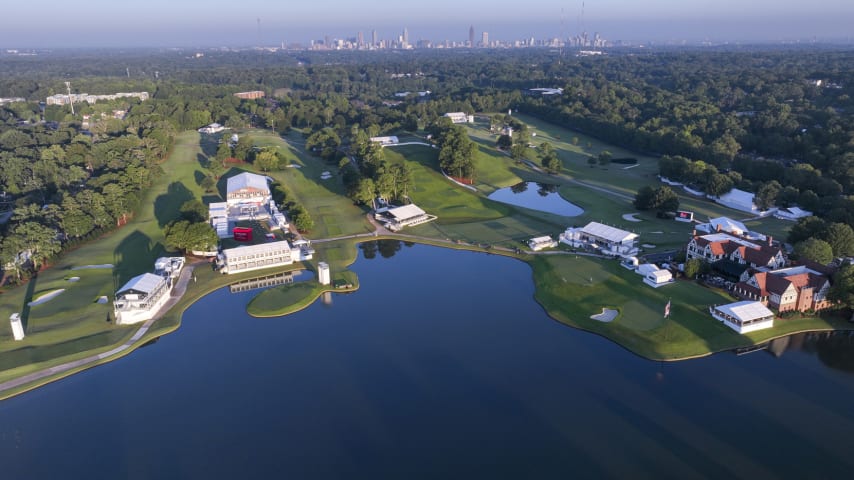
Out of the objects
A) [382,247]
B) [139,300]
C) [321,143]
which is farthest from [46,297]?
[321,143]

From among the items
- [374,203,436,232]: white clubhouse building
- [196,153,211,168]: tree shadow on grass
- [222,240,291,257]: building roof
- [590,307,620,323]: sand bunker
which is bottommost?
[590,307,620,323]: sand bunker

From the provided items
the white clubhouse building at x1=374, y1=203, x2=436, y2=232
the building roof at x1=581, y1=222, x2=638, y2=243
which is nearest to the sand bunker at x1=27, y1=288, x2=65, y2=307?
the white clubhouse building at x1=374, y1=203, x2=436, y2=232

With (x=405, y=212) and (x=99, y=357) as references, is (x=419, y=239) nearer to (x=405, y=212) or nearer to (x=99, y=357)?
(x=405, y=212)

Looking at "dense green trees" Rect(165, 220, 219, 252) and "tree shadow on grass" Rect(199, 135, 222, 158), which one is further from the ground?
"tree shadow on grass" Rect(199, 135, 222, 158)

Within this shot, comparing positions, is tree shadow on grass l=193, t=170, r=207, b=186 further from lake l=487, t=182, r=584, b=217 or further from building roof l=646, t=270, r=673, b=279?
building roof l=646, t=270, r=673, b=279

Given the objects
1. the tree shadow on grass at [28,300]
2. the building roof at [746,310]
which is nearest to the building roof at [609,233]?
the building roof at [746,310]

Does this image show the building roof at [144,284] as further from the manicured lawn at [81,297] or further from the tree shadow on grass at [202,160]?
the tree shadow on grass at [202,160]
